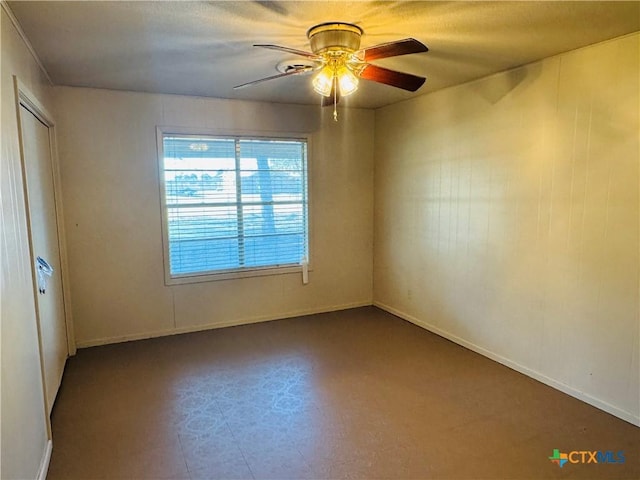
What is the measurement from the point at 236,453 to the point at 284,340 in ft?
5.72

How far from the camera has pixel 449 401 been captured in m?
2.90

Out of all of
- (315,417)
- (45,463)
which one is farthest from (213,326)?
(45,463)

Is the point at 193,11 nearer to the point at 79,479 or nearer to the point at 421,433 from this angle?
the point at 79,479

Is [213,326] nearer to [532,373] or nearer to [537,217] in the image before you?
[532,373]

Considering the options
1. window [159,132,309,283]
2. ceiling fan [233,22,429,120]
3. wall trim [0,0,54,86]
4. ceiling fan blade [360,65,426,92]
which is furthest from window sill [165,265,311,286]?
ceiling fan blade [360,65,426,92]

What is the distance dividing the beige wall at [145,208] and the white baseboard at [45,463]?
5.68 feet

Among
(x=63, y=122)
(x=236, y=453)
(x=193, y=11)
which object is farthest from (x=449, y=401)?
(x=63, y=122)

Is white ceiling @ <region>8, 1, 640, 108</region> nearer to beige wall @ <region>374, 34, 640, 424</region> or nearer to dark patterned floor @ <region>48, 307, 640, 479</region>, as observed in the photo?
beige wall @ <region>374, 34, 640, 424</region>

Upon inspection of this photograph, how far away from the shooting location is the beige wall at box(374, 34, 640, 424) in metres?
2.63

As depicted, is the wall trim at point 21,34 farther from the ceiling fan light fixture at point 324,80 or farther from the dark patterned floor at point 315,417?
the dark patterned floor at point 315,417

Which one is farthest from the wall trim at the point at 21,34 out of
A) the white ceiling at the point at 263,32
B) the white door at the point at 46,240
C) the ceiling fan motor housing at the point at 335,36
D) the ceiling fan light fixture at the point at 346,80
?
the ceiling fan light fixture at the point at 346,80

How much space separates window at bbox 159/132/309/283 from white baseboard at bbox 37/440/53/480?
1.99 metres

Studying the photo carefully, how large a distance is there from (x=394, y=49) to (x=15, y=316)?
2.22m

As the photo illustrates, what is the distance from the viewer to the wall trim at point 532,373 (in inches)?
105
